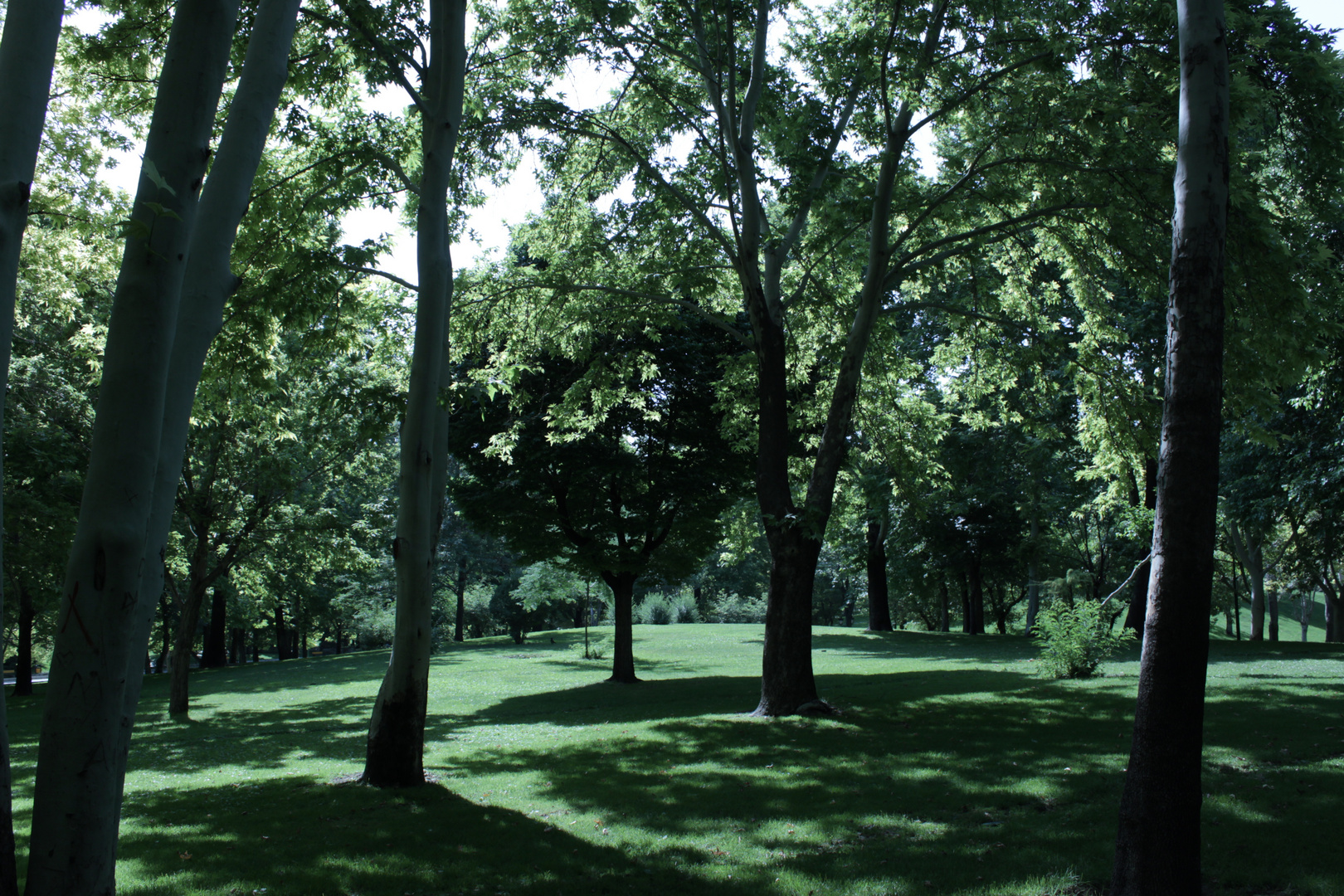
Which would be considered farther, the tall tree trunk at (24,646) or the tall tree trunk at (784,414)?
the tall tree trunk at (24,646)

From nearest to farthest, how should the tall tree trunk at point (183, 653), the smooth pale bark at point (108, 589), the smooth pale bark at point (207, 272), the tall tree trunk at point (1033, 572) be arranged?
the smooth pale bark at point (108, 589)
the smooth pale bark at point (207, 272)
the tall tree trunk at point (183, 653)
the tall tree trunk at point (1033, 572)

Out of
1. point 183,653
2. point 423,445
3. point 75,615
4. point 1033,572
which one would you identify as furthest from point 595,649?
point 75,615

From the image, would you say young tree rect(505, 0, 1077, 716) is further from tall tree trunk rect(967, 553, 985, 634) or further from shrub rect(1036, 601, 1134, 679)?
tall tree trunk rect(967, 553, 985, 634)

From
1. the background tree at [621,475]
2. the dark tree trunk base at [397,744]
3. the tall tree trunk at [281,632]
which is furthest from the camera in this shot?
the tall tree trunk at [281,632]

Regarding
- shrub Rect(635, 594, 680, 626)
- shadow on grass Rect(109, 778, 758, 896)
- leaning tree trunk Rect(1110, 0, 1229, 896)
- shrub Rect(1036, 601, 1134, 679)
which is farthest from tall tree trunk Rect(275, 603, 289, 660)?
leaning tree trunk Rect(1110, 0, 1229, 896)

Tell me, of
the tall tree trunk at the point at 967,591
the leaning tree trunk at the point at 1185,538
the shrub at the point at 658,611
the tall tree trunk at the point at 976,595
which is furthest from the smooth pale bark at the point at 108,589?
the shrub at the point at 658,611

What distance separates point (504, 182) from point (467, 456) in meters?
8.57

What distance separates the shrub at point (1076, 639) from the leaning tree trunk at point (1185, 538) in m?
11.3

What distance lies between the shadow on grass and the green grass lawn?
0.09 feet

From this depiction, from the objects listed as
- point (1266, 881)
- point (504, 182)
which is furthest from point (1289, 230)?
point (504, 182)

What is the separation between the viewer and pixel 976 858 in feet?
18.2

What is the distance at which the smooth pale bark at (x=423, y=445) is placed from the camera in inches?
316

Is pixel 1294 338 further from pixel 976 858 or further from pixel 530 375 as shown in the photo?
pixel 530 375

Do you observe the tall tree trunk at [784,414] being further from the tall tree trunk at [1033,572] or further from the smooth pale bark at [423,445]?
the tall tree trunk at [1033,572]
